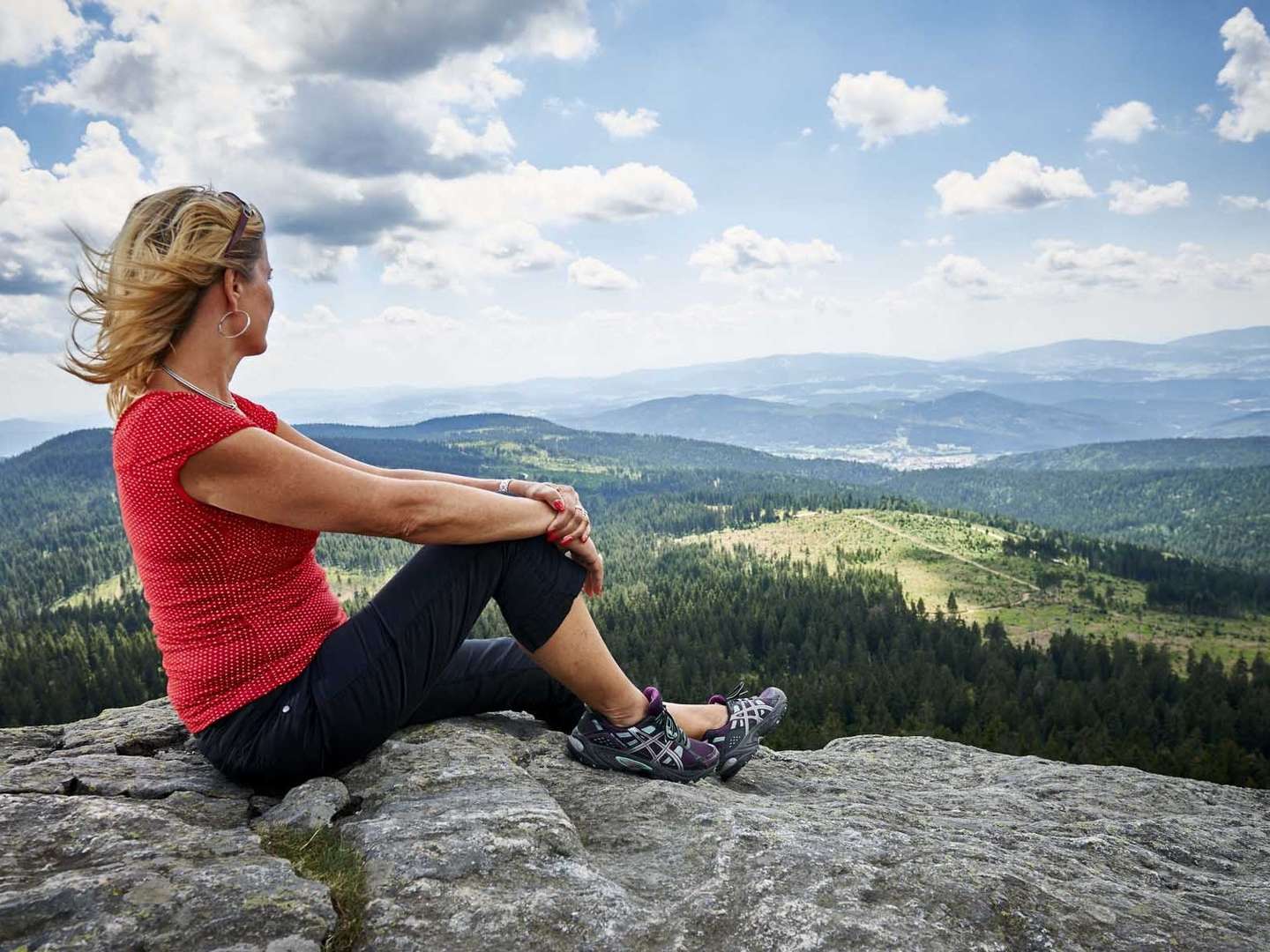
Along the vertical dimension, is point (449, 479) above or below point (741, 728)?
above

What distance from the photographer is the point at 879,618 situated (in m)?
109

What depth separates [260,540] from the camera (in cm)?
498

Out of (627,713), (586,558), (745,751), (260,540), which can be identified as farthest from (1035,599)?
(260,540)

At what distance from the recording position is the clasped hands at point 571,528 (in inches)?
226

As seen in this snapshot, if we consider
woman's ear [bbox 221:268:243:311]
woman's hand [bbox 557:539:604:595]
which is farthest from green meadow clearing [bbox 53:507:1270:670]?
woman's ear [bbox 221:268:243:311]

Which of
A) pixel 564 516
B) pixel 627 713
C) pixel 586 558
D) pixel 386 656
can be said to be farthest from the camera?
pixel 627 713

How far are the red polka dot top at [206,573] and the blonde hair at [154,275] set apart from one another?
1.04 ft

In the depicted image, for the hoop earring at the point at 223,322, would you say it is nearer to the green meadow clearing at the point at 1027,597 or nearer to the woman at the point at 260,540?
the woman at the point at 260,540

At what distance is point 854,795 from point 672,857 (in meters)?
3.61

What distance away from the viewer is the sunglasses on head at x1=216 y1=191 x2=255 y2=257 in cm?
479

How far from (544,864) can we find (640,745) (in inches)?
83.8

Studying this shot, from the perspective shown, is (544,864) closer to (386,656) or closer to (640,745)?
(386,656)

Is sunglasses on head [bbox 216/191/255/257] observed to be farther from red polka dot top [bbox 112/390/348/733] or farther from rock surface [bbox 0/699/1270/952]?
rock surface [bbox 0/699/1270/952]

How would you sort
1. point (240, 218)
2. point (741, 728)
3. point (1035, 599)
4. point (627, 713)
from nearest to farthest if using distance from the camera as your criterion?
1. point (240, 218)
2. point (627, 713)
3. point (741, 728)
4. point (1035, 599)
